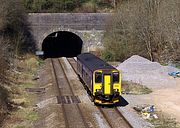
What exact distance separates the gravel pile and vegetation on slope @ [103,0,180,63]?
614cm

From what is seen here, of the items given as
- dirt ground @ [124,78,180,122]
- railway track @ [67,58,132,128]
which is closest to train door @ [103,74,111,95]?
railway track @ [67,58,132,128]

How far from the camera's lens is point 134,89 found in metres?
30.9

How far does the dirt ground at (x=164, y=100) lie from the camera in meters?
24.8

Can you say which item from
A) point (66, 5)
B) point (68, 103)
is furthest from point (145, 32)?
point (68, 103)

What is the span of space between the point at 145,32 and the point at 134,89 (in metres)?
16.2

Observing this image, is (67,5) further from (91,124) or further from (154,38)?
(91,124)

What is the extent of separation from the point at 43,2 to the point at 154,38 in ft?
70.6

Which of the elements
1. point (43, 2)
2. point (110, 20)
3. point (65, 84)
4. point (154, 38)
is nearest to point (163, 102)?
point (65, 84)

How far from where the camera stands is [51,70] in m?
41.8

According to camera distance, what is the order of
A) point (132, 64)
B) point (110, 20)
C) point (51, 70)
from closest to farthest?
1. point (132, 64)
2. point (51, 70)
3. point (110, 20)

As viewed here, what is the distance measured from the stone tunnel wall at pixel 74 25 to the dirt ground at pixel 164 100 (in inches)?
878

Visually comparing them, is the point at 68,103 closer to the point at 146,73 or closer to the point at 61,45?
the point at 146,73

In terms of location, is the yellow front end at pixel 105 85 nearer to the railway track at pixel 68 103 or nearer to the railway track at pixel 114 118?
the railway track at pixel 114 118

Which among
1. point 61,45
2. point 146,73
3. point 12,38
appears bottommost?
point 61,45
